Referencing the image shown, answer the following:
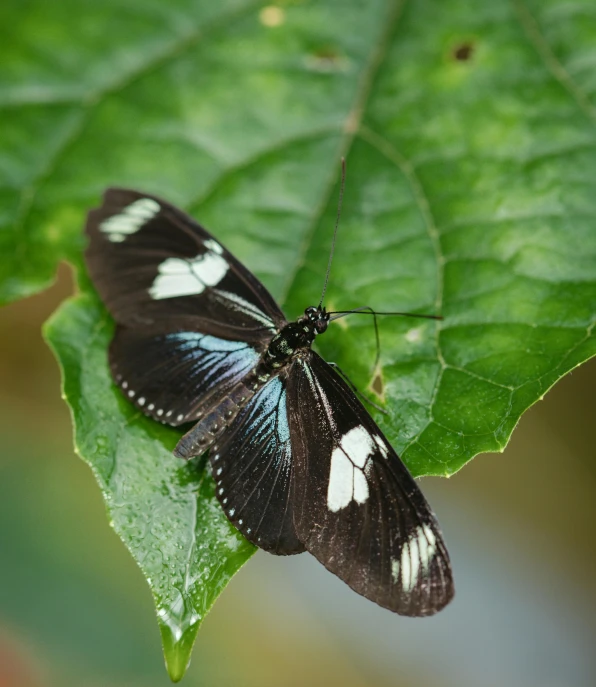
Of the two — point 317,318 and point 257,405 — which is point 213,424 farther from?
point 317,318

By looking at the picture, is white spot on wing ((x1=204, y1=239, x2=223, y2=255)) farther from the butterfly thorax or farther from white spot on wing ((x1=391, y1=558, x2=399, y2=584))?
white spot on wing ((x1=391, y1=558, x2=399, y2=584))

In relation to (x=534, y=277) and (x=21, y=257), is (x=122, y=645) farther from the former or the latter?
(x=534, y=277)

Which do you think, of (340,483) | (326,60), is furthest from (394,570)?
(326,60)

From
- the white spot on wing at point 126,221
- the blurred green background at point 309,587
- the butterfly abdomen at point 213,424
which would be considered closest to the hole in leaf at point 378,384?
the butterfly abdomen at point 213,424

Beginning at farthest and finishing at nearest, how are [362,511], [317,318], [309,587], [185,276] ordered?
[309,587] < [185,276] < [317,318] < [362,511]

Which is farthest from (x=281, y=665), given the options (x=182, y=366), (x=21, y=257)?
(x=21, y=257)

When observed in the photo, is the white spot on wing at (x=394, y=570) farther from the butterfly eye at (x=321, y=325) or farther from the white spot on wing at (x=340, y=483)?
the butterfly eye at (x=321, y=325)

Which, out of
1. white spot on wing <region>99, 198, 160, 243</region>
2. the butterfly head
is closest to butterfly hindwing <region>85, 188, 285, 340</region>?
white spot on wing <region>99, 198, 160, 243</region>
